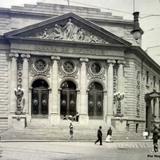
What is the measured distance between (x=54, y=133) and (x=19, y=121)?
4736mm

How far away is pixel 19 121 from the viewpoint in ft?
168

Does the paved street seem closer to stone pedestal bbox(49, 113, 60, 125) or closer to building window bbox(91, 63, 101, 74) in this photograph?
stone pedestal bbox(49, 113, 60, 125)

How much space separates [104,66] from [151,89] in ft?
50.5

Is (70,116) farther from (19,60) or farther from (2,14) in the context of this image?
(2,14)

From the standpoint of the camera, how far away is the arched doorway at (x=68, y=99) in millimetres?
55375

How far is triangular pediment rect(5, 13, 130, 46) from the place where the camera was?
5369cm

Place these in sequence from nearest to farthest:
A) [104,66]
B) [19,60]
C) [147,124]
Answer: [19,60], [104,66], [147,124]

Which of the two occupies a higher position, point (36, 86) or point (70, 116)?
point (36, 86)

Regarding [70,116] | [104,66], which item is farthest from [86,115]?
[104,66]

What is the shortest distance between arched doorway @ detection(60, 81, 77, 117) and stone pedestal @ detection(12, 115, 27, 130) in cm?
563

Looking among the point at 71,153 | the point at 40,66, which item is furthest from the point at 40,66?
the point at 71,153

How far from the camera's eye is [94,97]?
56656mm

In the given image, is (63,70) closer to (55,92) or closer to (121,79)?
(55,92)

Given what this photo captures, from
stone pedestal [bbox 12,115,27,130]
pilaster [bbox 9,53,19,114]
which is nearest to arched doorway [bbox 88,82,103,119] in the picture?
stone pedestal [bbox 12,115,27,130]
